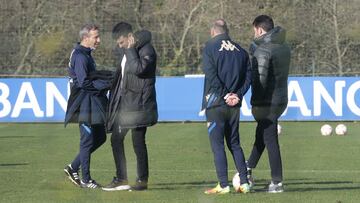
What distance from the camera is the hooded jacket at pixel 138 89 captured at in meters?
10.0

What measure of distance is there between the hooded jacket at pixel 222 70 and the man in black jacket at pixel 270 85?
0.26 meters

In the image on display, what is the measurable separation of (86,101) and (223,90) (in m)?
1.77

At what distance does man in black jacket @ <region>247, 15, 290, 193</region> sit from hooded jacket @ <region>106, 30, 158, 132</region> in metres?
1.13

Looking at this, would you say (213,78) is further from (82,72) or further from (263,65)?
(82,72)

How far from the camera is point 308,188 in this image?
10.5 meters

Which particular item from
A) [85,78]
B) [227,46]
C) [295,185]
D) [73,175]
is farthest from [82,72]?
[295,185]

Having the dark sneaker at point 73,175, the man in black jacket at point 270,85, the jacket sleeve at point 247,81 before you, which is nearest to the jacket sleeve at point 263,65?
the man in black jacket at point 270,85

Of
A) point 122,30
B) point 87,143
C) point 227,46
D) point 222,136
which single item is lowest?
point 87,143

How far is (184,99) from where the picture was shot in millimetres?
23188

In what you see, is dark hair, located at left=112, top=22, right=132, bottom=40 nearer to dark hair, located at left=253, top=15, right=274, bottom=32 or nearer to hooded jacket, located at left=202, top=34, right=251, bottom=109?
hooded jacket, located at left=202, top=34, right=251, bottom=109

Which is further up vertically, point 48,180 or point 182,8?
point 182,8

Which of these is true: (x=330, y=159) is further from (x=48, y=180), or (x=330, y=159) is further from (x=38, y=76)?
(x=38, y=76)

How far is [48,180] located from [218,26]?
2992 mm

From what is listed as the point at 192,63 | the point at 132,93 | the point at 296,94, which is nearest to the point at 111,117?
the point at 132,93
